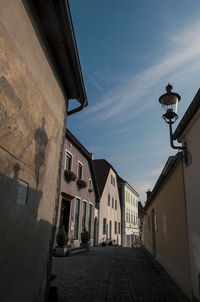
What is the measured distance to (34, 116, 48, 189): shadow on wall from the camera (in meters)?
3.84

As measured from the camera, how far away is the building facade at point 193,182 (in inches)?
166

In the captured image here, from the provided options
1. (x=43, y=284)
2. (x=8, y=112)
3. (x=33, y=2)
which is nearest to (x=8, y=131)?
(x=8, y=112)

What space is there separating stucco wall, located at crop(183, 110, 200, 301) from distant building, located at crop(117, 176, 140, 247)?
2876cm

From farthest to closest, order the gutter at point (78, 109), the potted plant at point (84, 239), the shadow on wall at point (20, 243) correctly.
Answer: the potted plant at point (84, 239) < the gutter at point (78, 109) < the shadow on wall at point (20, 243)

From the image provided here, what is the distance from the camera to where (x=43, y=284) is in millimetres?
4102

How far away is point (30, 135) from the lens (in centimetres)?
357

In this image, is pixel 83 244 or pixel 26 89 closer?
pixel 26 89

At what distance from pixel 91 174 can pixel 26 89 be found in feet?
52.1

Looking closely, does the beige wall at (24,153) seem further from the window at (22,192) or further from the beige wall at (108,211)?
the beige wall at (108,211)

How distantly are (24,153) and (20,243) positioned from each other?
48.4 inches

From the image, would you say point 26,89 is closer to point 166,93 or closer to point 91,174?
point 166,93

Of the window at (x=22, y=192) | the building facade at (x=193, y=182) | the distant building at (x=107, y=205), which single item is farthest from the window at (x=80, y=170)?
the window at (x=22, y=192)

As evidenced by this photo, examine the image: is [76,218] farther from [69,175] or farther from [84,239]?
[69,175]

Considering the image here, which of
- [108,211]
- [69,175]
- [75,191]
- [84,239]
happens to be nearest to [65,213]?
[75,191]
